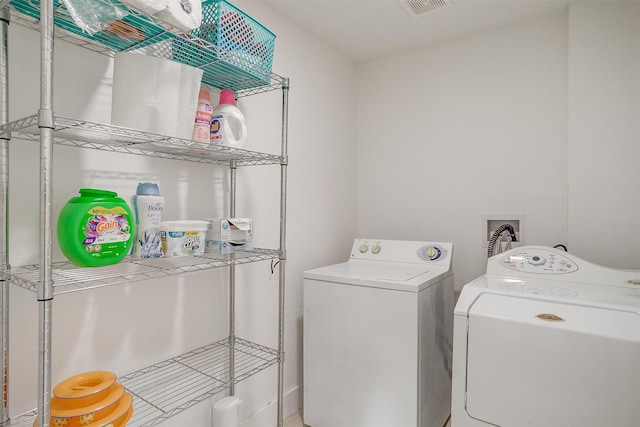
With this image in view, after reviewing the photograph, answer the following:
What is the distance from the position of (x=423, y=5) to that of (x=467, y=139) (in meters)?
0.87

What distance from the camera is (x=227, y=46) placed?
1.29 m

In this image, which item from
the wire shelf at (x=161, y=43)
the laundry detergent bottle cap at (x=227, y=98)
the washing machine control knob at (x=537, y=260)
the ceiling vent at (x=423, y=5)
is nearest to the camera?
the wire shelf at (x=161, y=43)

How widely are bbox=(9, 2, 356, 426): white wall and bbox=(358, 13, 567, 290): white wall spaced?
24 centimetres

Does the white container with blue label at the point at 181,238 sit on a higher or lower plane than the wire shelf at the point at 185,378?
higher

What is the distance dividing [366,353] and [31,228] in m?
1.47

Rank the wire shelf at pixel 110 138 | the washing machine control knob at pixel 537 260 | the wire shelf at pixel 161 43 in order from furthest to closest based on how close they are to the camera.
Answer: the washing machine control knob at pixel 537 260 → the wire shelf at pixel 161 43 → the wire shelf at pixel 110 138

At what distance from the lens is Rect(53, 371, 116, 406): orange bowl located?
951mm

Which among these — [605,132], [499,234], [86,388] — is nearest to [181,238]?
[86,388]

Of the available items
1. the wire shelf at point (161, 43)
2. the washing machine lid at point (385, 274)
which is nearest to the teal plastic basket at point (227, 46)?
the wire shelf at point (161, 43)

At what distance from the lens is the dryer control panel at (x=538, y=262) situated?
68.9 inches

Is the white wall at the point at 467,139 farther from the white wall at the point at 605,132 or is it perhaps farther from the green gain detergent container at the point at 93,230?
the green gain detergent container at the point at 93,230

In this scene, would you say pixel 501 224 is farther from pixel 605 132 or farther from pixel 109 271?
pixel 109 271

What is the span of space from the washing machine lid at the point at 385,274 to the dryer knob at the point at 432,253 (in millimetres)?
68

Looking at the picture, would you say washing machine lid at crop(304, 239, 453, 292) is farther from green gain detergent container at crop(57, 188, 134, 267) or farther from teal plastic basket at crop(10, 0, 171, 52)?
teal plastic basket at crop(10, 0, 171, 52)
